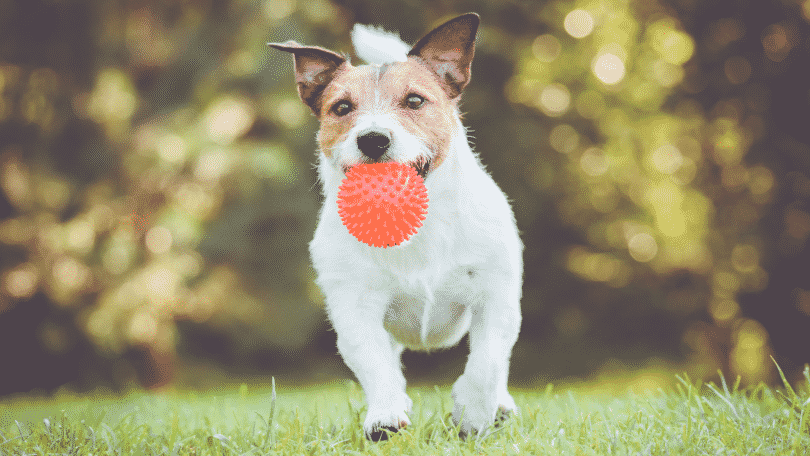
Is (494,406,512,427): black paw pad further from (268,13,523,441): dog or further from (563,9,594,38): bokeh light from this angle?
(563,9,594,38): bokeh light

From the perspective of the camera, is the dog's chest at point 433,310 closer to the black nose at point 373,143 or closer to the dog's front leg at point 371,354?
the dog's front leg at point 371,354

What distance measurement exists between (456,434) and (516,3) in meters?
6.04

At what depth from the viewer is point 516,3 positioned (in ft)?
24.3

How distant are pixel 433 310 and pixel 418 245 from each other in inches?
12.8

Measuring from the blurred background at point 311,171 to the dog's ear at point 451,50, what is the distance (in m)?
4.35

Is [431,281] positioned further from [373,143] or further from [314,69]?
[314,69]

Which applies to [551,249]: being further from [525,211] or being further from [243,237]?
[243,237]

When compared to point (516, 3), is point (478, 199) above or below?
below

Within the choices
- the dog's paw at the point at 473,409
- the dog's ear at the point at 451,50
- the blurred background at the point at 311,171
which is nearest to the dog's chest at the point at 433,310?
the dog's paw at the point at 473,409

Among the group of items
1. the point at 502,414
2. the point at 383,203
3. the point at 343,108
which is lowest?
the point at 502,414

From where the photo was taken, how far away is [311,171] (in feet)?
27.0

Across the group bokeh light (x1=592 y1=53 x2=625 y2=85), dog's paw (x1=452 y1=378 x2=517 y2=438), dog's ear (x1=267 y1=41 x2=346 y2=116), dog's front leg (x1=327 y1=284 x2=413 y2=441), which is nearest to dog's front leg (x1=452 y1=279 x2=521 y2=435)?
dog's paw (x1=452 y1=378 x2=517 y2=438)

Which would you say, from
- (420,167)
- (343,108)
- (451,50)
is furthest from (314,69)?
(420,167)

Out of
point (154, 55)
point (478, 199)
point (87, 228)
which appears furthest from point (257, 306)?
point (478, 199)
